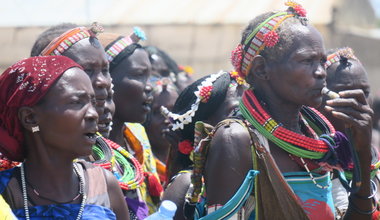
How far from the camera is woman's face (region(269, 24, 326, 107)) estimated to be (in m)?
4.03

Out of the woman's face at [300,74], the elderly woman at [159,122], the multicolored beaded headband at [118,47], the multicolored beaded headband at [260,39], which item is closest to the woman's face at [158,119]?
the elderly woman at [159,122]

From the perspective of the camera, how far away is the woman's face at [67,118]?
3.50 meters

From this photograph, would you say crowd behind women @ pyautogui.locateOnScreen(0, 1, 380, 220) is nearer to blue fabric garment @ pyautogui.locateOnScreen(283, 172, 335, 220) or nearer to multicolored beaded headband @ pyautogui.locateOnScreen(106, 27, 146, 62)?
blue fabric garment @ pyautogui.locateOnScreen(283, 172, 335, 220)

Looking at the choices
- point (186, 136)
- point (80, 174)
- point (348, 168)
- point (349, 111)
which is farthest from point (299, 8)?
point (80, 174)

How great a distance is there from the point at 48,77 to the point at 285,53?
1.38 meters

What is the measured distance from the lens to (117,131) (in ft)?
18.4

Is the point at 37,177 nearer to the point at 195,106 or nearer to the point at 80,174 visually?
the point at 80,174

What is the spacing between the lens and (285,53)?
4.07m

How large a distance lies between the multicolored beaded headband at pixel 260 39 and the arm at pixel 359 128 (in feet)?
1.68

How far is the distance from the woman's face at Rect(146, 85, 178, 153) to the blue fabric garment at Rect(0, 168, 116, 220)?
11.2ft

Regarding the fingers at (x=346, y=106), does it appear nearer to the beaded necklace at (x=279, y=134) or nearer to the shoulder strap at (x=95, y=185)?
the beaded necklace at (x=279, y=134)

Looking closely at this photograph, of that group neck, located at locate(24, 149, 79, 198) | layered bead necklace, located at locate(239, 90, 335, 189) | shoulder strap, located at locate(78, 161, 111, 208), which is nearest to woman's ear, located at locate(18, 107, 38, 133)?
neck, located at locate(24, 149, 79, 198)

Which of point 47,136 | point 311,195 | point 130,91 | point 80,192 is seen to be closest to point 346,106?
point 311,195

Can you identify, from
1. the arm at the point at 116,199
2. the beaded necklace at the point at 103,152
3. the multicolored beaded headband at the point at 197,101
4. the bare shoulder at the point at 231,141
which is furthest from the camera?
the multicolored beaded headband at the point at 197,101
